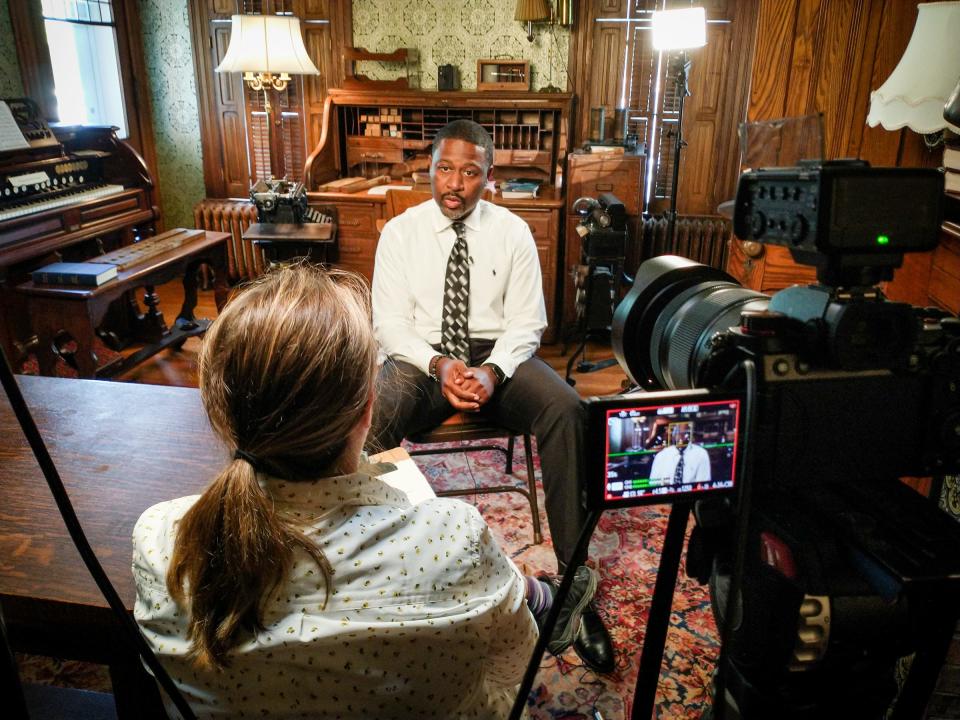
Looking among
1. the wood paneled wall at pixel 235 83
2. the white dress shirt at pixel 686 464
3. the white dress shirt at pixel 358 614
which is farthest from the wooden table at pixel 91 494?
the wood paneled wall at pixel 235 83

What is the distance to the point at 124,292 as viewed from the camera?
3.22 meters

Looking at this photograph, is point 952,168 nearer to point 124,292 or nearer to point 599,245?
point 599,245

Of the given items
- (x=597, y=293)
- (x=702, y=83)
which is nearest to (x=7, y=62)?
(x=597, y=293)

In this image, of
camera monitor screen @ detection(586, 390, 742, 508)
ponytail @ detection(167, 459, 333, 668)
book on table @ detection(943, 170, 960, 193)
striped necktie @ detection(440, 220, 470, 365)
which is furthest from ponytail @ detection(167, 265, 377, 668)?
book on table @ detection(943, 170, 960, 193)

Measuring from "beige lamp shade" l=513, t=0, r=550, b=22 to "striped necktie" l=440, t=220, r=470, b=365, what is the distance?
2357 mm

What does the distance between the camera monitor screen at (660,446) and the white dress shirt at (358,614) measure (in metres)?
0.23

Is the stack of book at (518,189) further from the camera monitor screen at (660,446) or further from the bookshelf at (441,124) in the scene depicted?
the camera monitor screen at (660,446)

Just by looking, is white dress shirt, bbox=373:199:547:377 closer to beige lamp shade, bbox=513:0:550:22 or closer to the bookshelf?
the bookshelf

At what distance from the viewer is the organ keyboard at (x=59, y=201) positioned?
3.05m

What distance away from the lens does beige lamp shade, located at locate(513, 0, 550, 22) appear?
3.97 meters

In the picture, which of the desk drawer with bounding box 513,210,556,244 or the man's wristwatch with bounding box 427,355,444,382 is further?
the desk drawer with bounding box 513,210,556,244

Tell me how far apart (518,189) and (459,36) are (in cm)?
111

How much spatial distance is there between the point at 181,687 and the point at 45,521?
51 centimetres

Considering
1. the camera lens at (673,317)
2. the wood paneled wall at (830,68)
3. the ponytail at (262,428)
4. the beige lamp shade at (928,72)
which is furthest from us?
the wood paneled wall at (830,68)
